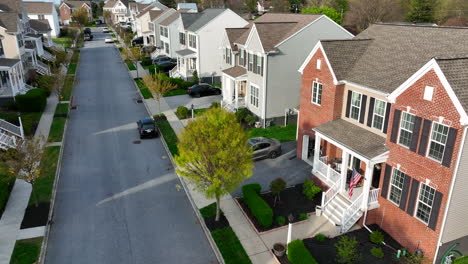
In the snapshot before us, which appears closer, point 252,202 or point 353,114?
point 252,202

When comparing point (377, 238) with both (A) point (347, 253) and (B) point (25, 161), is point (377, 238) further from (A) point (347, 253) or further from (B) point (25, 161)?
(B) point (25, 161)

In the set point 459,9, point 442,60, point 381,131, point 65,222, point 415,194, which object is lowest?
point 65,222

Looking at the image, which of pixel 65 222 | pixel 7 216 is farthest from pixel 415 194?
pixel 7 216

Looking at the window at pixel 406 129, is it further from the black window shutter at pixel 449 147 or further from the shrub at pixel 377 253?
the shrub at pixel 377 253

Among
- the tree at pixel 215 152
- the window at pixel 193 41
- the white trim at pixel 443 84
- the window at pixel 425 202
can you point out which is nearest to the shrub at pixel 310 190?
the tree at pixel 215 152

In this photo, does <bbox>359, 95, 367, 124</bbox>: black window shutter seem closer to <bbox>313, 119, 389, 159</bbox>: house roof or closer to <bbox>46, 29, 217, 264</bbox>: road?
<bbox>313, 119, 389, 159</bbox>: house roof

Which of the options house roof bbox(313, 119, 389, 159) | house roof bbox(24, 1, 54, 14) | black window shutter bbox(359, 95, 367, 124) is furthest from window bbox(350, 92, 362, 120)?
house roof bbox(24, 1, 54, 14)

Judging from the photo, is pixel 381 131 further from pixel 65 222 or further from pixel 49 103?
pixel 49 103
